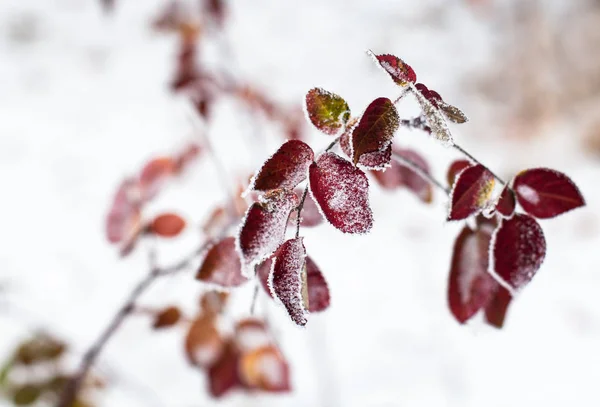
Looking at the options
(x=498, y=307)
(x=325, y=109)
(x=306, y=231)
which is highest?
(x=306, y=231)

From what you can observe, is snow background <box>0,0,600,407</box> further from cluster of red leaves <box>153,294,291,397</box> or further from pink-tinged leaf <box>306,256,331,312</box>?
cluster of red leaves <box>153,294,291,397</box>

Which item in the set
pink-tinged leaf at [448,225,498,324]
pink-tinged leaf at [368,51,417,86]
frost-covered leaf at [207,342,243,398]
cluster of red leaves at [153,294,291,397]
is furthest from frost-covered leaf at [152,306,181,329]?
pink-tinged leaf at [368,51,417,86]

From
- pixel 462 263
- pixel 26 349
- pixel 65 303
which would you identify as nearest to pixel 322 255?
pixel 65 303

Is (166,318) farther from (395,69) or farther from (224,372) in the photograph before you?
(395,69)

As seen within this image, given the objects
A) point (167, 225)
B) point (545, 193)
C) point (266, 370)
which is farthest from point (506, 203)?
point (266, 370)

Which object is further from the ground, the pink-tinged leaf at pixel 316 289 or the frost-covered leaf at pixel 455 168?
the frost-covered leaf at pixel 455 168

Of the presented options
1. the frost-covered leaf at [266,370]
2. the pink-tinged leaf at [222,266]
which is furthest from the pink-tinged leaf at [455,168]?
the frost-covered leaf at [266,370]

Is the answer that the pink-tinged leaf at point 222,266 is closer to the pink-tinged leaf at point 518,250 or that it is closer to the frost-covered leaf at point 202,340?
the pink-tinged leaf at point 518,250

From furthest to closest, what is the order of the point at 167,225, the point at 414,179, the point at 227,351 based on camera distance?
the point at 227,351 → the point at 167,225 → the point at 414,179
